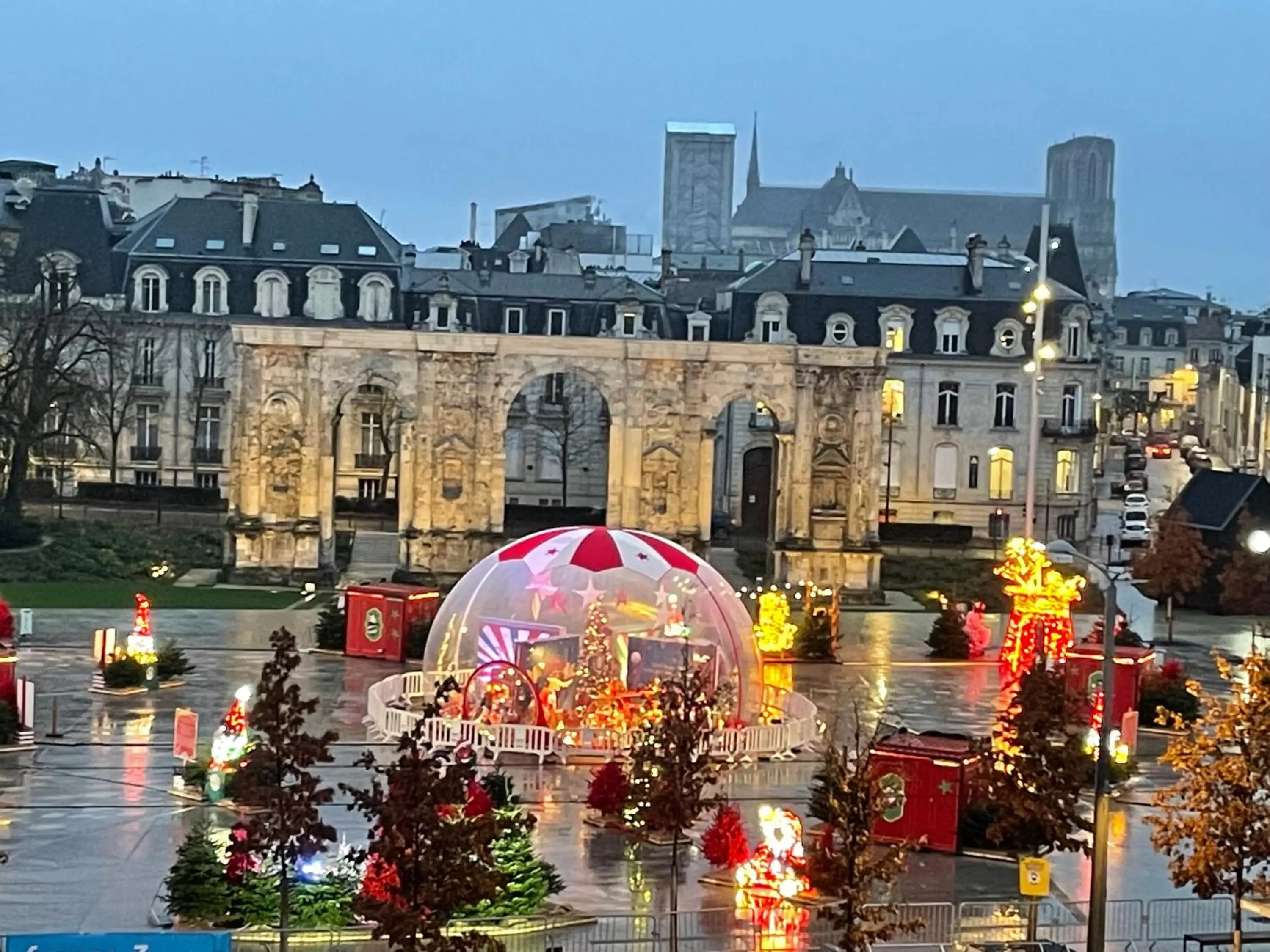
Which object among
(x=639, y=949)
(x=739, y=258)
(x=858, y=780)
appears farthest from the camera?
(x=739, y=258)

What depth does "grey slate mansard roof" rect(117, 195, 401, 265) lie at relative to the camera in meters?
79.4

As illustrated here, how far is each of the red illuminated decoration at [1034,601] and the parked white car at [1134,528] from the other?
98.1ft

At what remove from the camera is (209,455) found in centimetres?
7850

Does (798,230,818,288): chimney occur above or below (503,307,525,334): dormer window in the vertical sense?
above

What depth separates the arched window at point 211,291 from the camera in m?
78.8

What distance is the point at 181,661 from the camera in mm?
46688

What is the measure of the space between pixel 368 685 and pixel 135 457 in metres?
35.1

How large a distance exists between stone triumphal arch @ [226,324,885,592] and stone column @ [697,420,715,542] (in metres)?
0.05

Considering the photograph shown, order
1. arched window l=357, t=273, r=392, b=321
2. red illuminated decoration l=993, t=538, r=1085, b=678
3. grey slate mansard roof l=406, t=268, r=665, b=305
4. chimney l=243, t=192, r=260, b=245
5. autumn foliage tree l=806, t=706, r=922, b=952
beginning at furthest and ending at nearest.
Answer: grey slate mansard roof l=406, t=268, r=665, b=305 → arched window l=357, t=273, r=392, b=321 → chimney l=243, t=192, r=260, b=245 → red illuminated decoration l=993, t=538, r=1085, b=678 → autumn foliage tree l=806, t=706, r=922, b=952

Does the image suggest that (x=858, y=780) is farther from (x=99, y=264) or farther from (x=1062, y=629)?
(x=99, y=264)

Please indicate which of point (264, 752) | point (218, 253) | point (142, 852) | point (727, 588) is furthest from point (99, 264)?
point (264, 752)

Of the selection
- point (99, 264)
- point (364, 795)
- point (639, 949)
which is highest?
point (99, 264)

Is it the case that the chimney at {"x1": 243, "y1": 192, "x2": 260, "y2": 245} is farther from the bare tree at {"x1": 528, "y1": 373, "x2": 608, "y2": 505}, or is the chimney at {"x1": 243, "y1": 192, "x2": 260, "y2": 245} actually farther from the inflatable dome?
the inflatable dome

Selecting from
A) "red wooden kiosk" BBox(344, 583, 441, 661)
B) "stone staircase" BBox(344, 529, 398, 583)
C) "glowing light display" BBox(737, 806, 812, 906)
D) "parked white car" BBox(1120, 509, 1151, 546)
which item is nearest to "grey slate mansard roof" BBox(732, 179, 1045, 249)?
"parked white car" BBox(1120, 509, 1151, 546)
